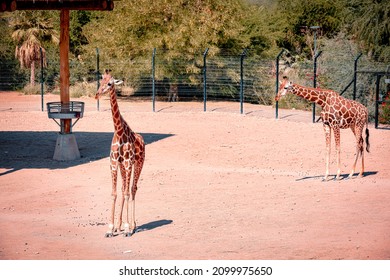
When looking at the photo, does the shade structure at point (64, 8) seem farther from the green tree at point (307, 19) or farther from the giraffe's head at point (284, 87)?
the green tree at point (307, 19)

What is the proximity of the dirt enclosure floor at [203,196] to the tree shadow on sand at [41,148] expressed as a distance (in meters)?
0.03

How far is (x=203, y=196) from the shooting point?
1492 centimetres

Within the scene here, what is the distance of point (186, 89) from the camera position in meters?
35.9

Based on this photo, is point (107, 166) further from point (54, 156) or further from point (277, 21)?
point (277, 21)

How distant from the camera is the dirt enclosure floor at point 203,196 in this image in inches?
442

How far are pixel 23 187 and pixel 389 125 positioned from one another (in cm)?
1465

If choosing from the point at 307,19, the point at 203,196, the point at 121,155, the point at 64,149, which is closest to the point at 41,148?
the point at 64,149

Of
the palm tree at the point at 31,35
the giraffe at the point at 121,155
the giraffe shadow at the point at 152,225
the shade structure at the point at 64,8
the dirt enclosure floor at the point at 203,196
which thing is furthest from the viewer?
the palm tree at the point at 31,35

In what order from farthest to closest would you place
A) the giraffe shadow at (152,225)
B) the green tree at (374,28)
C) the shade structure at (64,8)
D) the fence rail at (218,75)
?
the green tree at (374,28) → the fence rail at (218,75) → the shade structure at (64,8) → the giraffe shadow at (152,225)

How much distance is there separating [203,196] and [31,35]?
88.1ft

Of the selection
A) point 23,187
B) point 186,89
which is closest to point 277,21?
point 186,89

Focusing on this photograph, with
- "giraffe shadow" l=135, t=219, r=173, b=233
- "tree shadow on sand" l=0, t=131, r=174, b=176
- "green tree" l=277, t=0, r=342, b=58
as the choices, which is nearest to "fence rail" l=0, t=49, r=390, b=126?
"tree shadow on sand" l=0, t=131, r=174, b=176

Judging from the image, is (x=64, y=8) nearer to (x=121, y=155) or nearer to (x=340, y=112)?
(x=340, y=112)

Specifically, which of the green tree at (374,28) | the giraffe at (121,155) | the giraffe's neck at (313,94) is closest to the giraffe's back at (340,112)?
the giraffe's neck at (313,94)
